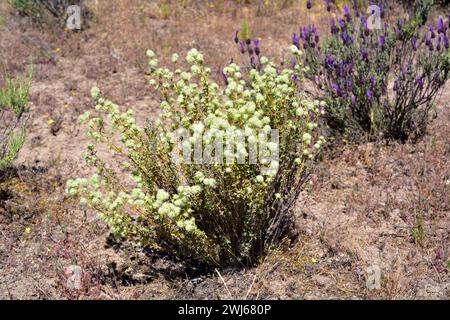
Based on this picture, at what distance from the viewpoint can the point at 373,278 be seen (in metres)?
2.90

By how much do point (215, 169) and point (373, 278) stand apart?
1161 millimetres

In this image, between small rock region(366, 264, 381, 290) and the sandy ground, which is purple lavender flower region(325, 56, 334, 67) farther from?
small rock region(366, 264, 381, 290)

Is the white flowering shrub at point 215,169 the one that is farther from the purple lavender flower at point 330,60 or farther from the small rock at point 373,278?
the purple lavender flower at point 330,60

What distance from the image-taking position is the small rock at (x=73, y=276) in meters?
3.09

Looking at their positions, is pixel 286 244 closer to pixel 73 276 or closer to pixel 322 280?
pixel 322 280

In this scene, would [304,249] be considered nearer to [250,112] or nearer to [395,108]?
[250,112]

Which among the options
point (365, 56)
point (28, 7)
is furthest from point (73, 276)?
point (28, 7)

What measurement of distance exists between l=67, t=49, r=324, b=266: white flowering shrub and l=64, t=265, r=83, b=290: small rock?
0.50 meters

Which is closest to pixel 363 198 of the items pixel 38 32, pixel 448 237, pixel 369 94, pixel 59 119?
pixel 448 237

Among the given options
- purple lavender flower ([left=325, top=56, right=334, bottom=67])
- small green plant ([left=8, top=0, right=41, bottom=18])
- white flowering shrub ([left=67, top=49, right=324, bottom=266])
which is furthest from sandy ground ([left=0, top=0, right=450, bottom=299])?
small green plant ([left=8, top=0, right=41, bottom=18])

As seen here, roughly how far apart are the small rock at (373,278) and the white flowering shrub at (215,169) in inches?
23.7

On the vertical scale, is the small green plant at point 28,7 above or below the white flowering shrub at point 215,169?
above

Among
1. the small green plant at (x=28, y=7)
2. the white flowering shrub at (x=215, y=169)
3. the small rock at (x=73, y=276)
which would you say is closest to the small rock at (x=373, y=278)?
the white flowering shrub at (x=215, y=169)

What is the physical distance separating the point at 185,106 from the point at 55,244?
143 centimetres
